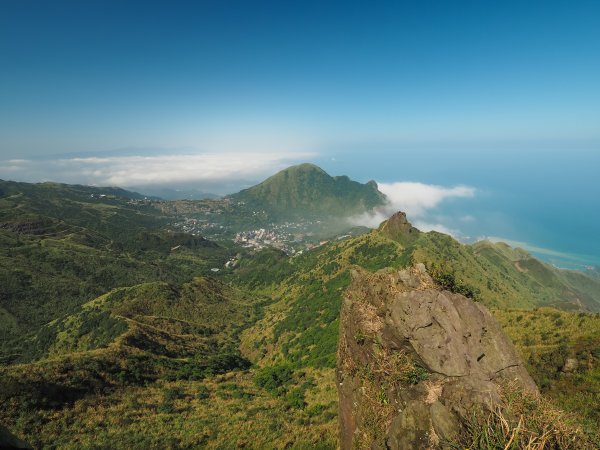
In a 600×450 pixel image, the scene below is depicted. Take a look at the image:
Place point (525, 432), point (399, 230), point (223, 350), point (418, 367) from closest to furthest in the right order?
point (525, 432) < point (418, 367) < point (223, 350) < point (399, 230)

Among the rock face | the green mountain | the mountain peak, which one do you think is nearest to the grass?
the rock face

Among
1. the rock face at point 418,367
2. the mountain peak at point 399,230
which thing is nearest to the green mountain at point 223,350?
the mountain peak at point 399,230

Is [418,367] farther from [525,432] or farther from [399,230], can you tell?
[399,230]

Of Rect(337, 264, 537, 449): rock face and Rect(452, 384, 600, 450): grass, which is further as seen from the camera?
Rect(337, 264, 537, 449): rock face

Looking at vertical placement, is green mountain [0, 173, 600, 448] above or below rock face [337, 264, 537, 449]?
below

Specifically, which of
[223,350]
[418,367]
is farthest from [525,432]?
[223,350]

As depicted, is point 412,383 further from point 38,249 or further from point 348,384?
point 38,249

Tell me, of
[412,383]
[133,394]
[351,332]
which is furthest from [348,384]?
[133,394]

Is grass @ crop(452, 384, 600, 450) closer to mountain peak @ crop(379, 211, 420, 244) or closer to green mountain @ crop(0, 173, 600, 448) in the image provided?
green mountain @ crop(0, 173, 600, 448)

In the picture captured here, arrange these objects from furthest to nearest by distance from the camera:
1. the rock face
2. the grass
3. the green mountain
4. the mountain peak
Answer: the mountain peak → the green mountain → the rock face → the grass
